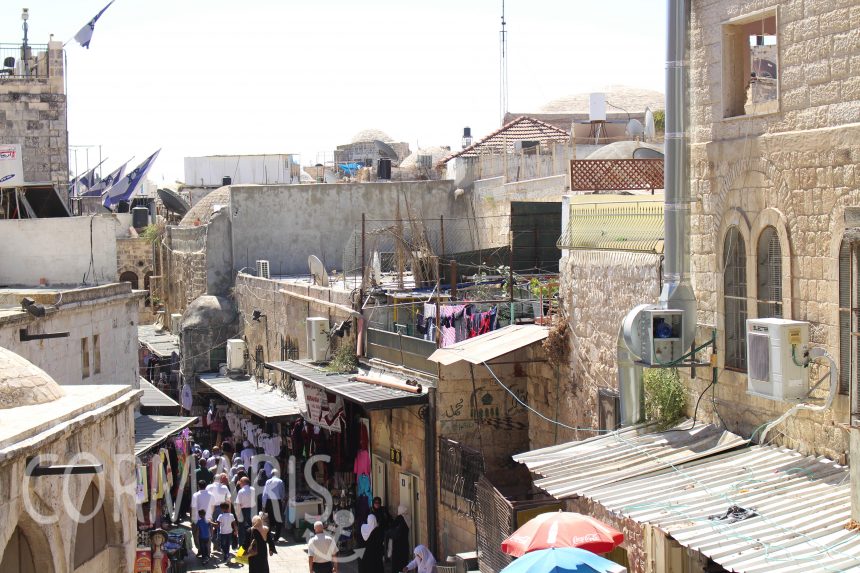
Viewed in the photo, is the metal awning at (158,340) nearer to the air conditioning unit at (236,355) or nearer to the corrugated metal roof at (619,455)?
the air conditioning unit at (236,355)

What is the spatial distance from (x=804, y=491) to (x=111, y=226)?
1603 centimetres

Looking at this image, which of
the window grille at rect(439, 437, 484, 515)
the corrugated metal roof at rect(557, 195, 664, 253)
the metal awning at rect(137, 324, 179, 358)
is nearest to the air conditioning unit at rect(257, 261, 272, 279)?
the metal awning at rect(137, 324, 179, 358)

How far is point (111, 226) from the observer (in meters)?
21.4

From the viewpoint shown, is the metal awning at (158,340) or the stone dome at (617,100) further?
the stone dome at (617,100)

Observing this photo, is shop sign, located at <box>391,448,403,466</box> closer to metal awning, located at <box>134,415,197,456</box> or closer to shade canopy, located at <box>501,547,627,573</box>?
metal awning, located at <box>134,415,197,456</box>

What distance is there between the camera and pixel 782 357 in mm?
8539

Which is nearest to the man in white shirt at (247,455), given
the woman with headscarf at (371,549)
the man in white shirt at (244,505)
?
the man in white shirt at (244,505)

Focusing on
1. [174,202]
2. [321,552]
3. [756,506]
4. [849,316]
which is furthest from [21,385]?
[174,202]

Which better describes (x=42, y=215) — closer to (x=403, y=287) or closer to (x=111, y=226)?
(x=111, y=226)

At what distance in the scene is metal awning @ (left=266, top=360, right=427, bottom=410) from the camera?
14711 mm

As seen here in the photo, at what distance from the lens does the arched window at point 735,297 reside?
385 inches

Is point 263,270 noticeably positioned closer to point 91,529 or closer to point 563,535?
point 91,529

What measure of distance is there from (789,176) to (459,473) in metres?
6.59

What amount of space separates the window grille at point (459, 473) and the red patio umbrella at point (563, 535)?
3.78 metres
